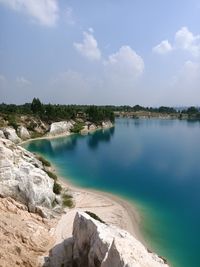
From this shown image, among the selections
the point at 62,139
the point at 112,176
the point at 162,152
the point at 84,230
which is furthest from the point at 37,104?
the point at 84,230

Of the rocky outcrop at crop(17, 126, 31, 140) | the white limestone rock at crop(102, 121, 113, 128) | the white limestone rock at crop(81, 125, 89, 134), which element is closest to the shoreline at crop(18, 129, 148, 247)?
the rocky outcrop at crop(17, 126, 31, 140)

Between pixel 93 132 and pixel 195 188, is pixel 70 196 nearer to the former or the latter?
pixel 195 188

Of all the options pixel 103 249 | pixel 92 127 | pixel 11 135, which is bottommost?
pixel 92 127

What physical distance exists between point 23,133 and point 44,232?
65.2 metres

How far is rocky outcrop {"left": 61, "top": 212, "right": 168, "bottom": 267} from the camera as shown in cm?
1409

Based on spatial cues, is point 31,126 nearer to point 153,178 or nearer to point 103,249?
point 153,178

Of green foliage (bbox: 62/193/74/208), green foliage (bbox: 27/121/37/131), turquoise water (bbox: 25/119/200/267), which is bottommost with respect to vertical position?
turquoise water (bbox: 25/119/200/267)

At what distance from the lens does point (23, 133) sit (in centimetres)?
8669

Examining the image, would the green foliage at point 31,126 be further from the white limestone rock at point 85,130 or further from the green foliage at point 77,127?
the white limestone rock at point 85,130

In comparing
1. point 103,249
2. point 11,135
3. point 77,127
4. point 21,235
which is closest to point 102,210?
point 21,235

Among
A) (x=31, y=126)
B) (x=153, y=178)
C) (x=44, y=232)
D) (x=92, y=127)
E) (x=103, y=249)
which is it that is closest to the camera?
(x=103, y=249)

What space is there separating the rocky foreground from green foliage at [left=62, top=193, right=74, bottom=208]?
877mm

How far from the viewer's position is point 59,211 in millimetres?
30344

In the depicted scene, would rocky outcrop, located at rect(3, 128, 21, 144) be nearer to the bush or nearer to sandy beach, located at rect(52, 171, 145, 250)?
the bush
